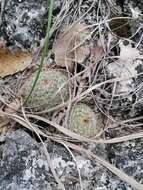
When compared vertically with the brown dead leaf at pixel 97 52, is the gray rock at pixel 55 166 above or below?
below

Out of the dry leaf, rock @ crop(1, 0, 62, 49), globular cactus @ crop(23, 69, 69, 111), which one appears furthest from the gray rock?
rock @ crop(1, 0, 62, 49)

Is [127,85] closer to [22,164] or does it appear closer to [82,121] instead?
[82,121]

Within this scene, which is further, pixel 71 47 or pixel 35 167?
pixel 71 47

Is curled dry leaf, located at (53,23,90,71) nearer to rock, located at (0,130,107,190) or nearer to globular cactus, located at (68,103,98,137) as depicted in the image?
globular cactus, located at (68,103,98,137)

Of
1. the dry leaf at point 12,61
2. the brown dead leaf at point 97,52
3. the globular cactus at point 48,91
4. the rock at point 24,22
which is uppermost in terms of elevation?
the rock at point 24,22

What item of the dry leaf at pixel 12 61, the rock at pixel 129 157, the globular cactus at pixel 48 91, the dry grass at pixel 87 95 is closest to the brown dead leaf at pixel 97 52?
the dry grass at pixel 87 95

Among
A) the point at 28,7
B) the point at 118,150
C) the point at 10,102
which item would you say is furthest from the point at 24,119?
the point at 28,7

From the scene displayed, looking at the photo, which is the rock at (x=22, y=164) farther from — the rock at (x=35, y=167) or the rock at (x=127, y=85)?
the rock at (x=127, y=85)

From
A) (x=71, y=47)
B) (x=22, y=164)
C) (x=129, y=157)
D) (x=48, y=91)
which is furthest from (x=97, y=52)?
(x=22, y=164)
